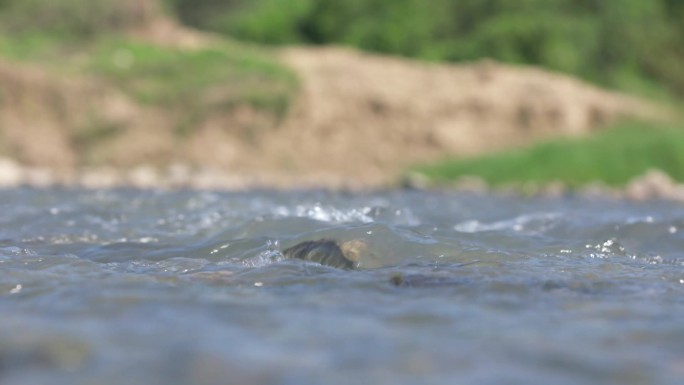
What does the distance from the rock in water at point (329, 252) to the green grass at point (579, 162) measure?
15807 millimetres

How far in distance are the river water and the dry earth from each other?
586 inches

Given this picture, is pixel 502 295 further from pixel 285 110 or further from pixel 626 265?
pixel 285 110

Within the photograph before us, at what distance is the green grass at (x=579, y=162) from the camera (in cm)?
2297

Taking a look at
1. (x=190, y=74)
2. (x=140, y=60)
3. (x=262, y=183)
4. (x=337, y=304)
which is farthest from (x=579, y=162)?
(x=337, y=304)

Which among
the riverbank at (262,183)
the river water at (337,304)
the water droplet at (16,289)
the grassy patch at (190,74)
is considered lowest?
the riverbank at (262,183)

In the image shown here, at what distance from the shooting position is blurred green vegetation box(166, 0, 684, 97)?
3141 cm

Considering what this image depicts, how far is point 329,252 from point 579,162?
1702cm

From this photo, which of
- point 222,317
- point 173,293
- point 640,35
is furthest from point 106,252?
point 640,35

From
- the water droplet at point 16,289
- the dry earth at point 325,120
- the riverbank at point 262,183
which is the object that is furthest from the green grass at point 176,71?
the water droplet at point 16,289

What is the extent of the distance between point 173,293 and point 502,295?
1.60 metres

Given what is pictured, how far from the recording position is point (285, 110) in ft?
89.9

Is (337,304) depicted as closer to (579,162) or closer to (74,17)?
(579,162)

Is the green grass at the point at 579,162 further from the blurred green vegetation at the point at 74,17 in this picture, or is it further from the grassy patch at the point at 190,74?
the blurred green vegetation at the point at 74,17

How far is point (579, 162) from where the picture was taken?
2355 cm
